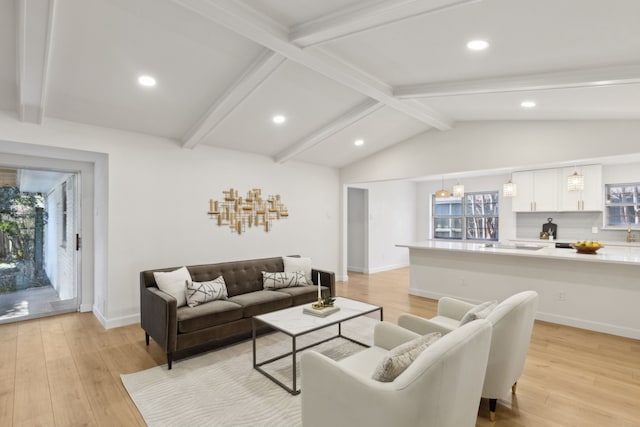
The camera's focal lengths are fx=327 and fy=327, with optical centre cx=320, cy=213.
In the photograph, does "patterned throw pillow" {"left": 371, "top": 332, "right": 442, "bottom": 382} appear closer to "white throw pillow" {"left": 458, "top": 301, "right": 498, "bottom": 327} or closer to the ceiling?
"white throw pillow" {"left": 458, "top": 301, "right": 498, "bottom": 327}

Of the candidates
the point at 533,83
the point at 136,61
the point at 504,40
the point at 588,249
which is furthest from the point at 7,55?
the point at 588,249

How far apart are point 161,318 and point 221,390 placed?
92 centimetres

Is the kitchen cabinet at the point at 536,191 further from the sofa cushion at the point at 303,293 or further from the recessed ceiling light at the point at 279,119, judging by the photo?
the recessed ceiling light at the point at 279,119

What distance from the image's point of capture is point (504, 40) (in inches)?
98.0

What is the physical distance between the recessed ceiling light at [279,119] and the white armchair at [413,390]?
11.3 ft

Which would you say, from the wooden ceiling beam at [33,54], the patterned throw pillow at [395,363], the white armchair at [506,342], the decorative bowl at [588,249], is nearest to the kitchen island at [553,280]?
the decorative bowl at [588,249]

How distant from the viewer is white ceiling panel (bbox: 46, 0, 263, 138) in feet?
8.27

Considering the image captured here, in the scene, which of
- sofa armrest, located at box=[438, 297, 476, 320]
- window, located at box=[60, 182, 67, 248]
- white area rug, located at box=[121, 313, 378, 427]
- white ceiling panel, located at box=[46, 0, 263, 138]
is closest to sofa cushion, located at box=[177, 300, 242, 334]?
white area rug, located at box=[121, 313, 378, 427]

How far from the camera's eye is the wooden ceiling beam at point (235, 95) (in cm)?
312

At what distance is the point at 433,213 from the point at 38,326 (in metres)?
8.71

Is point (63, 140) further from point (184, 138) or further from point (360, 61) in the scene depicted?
point (360, 61)

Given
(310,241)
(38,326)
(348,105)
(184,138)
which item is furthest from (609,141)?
(38,326)

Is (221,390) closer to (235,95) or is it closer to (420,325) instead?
(420,325)

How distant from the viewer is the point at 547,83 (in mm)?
3006
